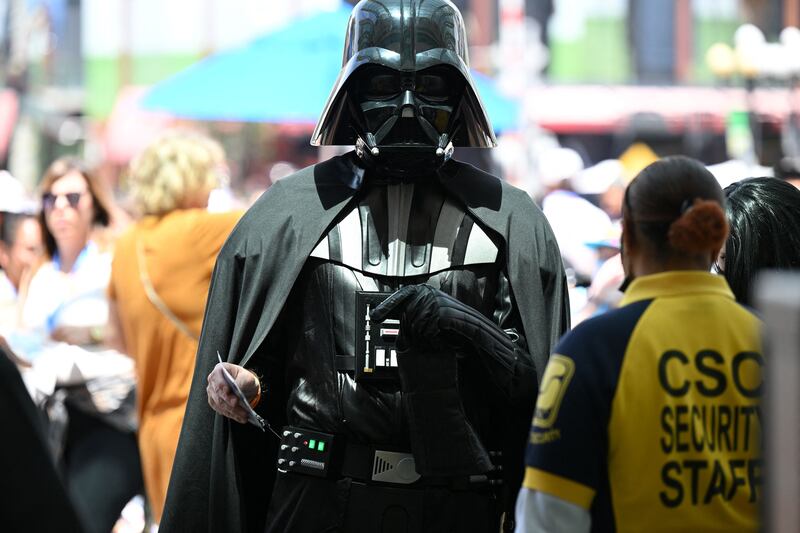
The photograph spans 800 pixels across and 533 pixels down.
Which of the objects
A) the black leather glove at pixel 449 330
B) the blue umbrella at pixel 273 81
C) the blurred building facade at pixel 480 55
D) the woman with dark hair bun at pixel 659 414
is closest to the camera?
the woman with dark hair bun at pixel 659 414

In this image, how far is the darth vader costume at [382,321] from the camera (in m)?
3.16

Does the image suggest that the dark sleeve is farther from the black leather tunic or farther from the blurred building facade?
the blurred building facade

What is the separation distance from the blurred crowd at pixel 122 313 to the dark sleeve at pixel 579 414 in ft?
9.32

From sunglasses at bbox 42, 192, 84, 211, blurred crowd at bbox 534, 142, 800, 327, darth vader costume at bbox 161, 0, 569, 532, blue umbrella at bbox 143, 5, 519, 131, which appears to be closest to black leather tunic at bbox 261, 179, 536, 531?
darth vader costume at bbox 161, 0, 569, 532

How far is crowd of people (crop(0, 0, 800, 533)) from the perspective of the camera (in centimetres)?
253

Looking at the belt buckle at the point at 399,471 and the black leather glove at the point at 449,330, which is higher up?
the black leather glove at the point at 449,330

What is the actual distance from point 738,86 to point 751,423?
32.8 metres

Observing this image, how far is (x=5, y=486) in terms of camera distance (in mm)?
2004

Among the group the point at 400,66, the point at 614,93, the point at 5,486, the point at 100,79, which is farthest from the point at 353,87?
the point at 100,79

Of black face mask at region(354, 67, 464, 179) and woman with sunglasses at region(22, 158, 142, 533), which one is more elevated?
black face mask at region(354, 67, 464, 179)

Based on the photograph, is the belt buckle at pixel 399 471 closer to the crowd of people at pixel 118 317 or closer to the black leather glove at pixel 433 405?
the black leather glove at pixel 433 405

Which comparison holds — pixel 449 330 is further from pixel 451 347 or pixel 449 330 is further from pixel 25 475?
pixel 25 475

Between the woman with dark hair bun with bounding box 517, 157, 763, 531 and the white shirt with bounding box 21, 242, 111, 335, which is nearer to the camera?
Answer: the woman with dark hair bun with bounding box 517, 157, 763, 531

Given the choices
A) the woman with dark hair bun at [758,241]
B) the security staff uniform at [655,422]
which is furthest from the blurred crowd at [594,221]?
the security staff uniform at [655,422]
